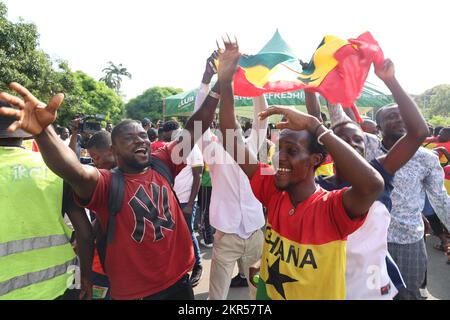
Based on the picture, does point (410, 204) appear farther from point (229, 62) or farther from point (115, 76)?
point (115, 76)

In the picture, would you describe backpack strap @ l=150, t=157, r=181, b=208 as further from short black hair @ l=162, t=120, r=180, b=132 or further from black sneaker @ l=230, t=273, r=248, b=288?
short black hair @ l=162, t=120, r=180, b=132

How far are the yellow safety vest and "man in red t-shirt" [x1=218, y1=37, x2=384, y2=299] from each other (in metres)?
1.14

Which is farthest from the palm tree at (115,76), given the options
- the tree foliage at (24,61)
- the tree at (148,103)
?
the tree foliage at (24,61)

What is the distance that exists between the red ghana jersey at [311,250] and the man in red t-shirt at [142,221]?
2.51ft

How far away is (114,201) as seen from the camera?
2338 mm

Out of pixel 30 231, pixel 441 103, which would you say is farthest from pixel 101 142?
pixel 441 103

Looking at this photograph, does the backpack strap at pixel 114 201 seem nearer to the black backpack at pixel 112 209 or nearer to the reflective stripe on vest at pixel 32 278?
the black backpack at pixel 112 209

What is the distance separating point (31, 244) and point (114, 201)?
0.54m

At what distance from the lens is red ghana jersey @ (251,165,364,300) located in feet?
5.81

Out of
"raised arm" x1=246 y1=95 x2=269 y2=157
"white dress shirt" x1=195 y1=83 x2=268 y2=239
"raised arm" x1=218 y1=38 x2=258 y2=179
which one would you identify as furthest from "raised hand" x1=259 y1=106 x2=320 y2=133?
"white dress shirt" x1=195 y1=83 x2=268 y2=239

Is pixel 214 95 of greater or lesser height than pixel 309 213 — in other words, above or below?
above

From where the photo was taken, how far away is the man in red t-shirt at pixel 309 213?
165 cm

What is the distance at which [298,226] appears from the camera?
186 centimetres
